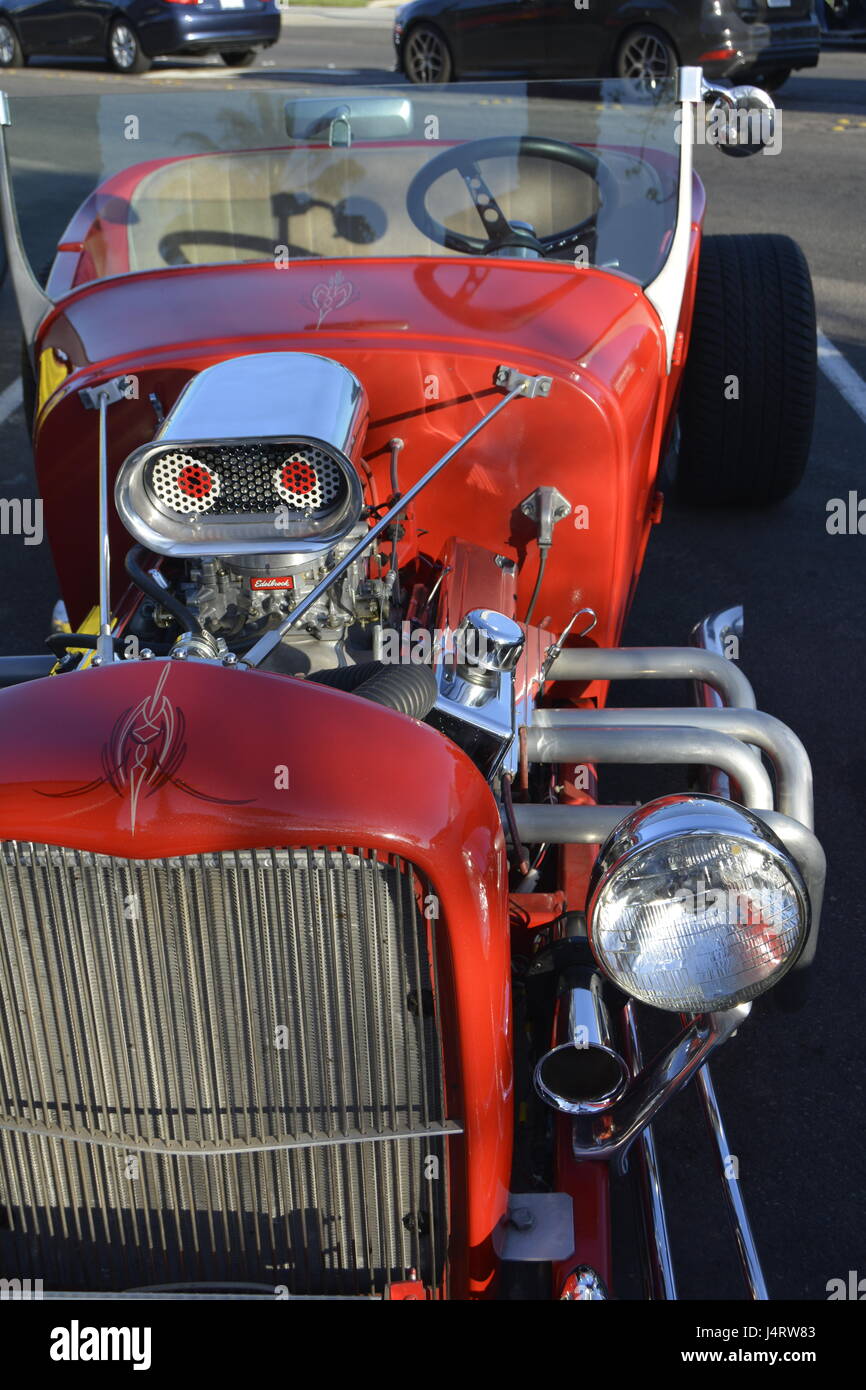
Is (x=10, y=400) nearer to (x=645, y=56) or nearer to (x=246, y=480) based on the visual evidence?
(x=246, y=480)

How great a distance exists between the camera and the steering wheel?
3.32 m

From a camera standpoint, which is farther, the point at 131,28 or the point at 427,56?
the point at 131,28

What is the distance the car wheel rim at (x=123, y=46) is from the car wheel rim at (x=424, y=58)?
160 inches

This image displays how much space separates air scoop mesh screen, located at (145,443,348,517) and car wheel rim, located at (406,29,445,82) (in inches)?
368

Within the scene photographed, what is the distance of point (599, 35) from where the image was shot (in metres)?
10.4

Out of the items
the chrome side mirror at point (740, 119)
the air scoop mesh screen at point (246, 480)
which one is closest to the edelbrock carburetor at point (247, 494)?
the air scoop mesh screen at point (246, 480)

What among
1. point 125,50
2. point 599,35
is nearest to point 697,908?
point 599,35

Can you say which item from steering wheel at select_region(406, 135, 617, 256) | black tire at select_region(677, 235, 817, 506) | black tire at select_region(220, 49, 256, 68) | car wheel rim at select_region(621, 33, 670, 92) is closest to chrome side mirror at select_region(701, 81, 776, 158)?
steering wheel at select_region(406, 135, 617, 256)

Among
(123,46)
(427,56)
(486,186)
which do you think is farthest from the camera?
(123,46)

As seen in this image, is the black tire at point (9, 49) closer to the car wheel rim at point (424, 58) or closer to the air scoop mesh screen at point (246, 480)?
the car wheel rim at point (424, 58)

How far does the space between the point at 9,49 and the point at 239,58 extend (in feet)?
8.07

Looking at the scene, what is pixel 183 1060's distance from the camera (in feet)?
5.34

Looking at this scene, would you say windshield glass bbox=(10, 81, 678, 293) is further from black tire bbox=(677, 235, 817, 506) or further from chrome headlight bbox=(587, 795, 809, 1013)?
chrome headlight bbox=(587, 795, 809, 1013)
